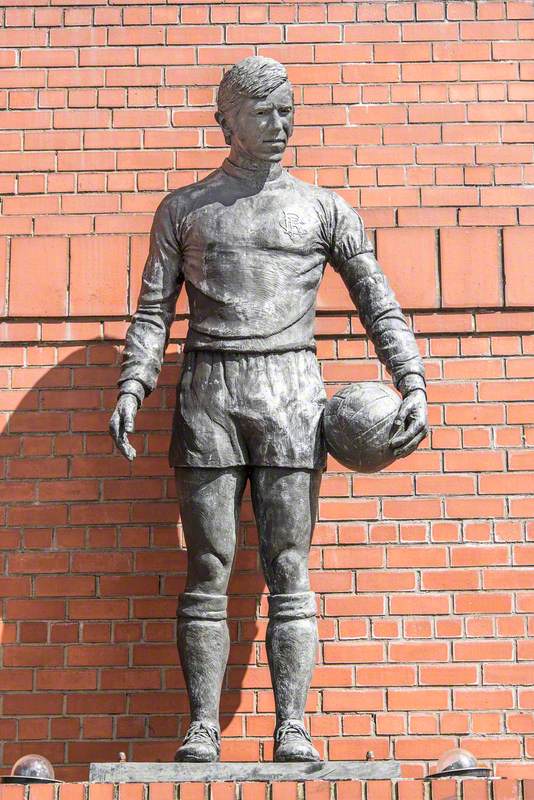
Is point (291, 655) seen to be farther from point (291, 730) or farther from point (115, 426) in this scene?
point (115, 426)

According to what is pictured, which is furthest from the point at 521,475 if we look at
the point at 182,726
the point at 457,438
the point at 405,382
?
the point at 182,726

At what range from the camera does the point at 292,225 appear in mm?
6305

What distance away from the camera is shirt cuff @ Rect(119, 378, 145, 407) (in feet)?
20.5

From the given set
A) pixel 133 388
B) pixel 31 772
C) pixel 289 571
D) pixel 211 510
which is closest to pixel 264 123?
pixel 133 388

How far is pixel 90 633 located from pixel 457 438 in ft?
5.28

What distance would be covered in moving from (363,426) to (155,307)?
3.05 feet

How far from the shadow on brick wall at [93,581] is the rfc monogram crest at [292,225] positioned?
1006 millimetres

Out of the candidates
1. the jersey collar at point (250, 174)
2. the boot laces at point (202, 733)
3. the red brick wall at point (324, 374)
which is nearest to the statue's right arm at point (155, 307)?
the jersey collar at point (250, 174)

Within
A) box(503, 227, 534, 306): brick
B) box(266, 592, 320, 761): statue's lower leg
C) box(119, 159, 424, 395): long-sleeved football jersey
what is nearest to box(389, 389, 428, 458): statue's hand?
box(119, 159, 424, 395): long-sleeved football jersey

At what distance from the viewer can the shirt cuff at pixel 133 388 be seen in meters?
6.24

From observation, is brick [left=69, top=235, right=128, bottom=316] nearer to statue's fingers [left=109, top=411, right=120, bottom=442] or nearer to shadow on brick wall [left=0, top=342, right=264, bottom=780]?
shadow on brick wall [left=0, top=342, right=264, bottom=780]

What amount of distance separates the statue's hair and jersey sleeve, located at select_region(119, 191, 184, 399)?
18.3 inches

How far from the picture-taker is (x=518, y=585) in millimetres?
6844

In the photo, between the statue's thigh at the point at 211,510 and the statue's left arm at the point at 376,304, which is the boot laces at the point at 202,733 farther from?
the statue's left arm at the point at 376,304
